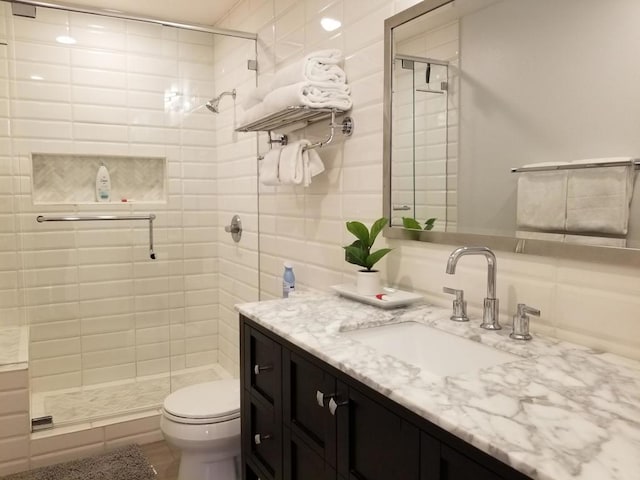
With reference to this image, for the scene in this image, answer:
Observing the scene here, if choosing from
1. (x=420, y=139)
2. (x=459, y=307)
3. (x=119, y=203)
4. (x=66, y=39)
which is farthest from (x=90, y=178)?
(x=459, y=307)

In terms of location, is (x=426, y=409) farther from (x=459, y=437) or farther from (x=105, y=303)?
(x=105, y=303)

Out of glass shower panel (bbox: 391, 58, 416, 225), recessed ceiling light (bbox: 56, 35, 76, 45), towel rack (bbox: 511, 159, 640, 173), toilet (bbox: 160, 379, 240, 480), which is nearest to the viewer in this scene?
towel rack (bbox: 511, 159, 640, 173)

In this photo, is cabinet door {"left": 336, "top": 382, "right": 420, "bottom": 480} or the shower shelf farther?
the shower shelf

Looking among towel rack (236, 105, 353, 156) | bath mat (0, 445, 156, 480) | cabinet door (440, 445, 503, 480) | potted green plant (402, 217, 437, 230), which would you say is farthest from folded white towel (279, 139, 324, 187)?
bath mat (0, 445, 156, 480)

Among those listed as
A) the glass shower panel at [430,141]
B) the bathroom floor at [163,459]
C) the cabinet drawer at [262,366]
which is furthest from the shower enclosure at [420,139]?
the bathroom floor at [163,459]

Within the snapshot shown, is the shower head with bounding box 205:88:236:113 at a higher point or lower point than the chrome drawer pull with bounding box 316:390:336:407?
higher

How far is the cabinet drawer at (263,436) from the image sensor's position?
4.74 feet

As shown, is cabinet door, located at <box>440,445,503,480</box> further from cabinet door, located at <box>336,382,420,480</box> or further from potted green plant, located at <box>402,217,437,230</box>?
potted green plant, located at <box>402,217,437,230</box>

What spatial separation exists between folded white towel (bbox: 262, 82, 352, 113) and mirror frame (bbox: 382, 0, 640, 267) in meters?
0.22

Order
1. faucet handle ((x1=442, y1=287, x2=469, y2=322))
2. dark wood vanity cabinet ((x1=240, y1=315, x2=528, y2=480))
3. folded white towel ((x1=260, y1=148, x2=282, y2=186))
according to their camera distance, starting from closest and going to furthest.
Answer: dark wood vanity cabinet ((x1=240, y1=315, x2=528, y2=480)), faucet handle ((x1=442, y1=287, x2=469, y2=322)), folded white towel ((x1=260, y1=148, x2=282, y2=186))

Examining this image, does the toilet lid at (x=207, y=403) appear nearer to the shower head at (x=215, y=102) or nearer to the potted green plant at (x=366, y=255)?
the potted green plant at (x=366, y=255)

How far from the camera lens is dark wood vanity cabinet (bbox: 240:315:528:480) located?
0.84 metres

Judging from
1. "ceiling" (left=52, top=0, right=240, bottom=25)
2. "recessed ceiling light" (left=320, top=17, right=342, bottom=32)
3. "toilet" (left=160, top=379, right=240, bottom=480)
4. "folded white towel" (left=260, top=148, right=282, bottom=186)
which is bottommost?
"toilet" (left=160, top=379, right=240, bottom=480)

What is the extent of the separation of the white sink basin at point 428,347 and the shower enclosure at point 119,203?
153cm
